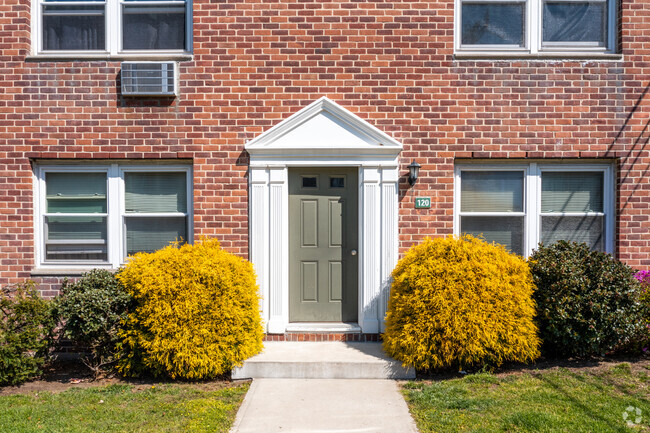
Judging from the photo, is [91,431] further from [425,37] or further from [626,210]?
[626,210]

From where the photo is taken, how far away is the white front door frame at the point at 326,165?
20.5 ft

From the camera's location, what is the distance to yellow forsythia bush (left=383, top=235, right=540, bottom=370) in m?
5.27

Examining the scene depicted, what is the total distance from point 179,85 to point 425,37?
3416mm

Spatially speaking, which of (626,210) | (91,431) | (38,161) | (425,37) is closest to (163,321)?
(91,431)

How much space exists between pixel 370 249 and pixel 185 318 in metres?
2.49

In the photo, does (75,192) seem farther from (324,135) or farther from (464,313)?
(464,313)

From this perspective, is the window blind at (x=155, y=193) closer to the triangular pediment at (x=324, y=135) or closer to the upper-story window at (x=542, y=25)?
the triangular pediment at (x=324, y=135)

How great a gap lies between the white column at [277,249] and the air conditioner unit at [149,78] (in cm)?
180

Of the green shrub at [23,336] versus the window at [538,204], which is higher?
the window at [538,204]

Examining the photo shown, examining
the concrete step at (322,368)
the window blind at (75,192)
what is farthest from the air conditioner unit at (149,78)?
the concrete step at (322,368)

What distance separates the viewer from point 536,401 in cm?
467

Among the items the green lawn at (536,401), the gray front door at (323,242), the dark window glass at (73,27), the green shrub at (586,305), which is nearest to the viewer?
the green lawn at (536,401)

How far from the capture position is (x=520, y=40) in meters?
6.52

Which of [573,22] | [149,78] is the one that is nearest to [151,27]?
[149,78]
